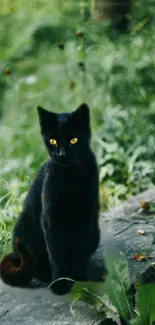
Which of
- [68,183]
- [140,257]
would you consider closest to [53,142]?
[68,183]

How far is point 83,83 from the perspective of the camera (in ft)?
14.7

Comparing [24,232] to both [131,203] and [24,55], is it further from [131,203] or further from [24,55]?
[24,55]

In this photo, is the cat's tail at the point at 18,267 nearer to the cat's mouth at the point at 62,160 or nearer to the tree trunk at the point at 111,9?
the cat's mouth at the point at 62,160

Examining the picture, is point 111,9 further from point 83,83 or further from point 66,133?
point 66,133

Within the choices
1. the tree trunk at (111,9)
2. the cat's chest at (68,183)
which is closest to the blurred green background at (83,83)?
the tree trunk at (111,9)

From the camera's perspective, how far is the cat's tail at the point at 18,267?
238cm

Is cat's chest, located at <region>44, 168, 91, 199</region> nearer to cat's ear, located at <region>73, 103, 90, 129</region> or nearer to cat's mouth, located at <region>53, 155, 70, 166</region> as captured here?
cat's mouth, located at <region>53, 155, 70, 166</region>

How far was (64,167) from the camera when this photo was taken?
232cm

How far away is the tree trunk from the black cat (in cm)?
275

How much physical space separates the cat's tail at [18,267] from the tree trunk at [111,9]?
9.63ft

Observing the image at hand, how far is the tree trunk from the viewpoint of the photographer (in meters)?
4.84

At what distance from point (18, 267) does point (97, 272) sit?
364 mm

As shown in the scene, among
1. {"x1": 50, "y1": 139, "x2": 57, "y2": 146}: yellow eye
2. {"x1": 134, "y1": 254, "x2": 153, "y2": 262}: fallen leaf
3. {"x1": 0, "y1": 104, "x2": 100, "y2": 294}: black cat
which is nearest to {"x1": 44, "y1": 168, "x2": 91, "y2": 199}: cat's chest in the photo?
{"x1": 0, "y1": 104, "x2": 100, "y2": 294}: black cat

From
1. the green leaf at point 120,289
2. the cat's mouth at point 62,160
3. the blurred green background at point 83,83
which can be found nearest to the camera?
the green leaf at point 120,289
